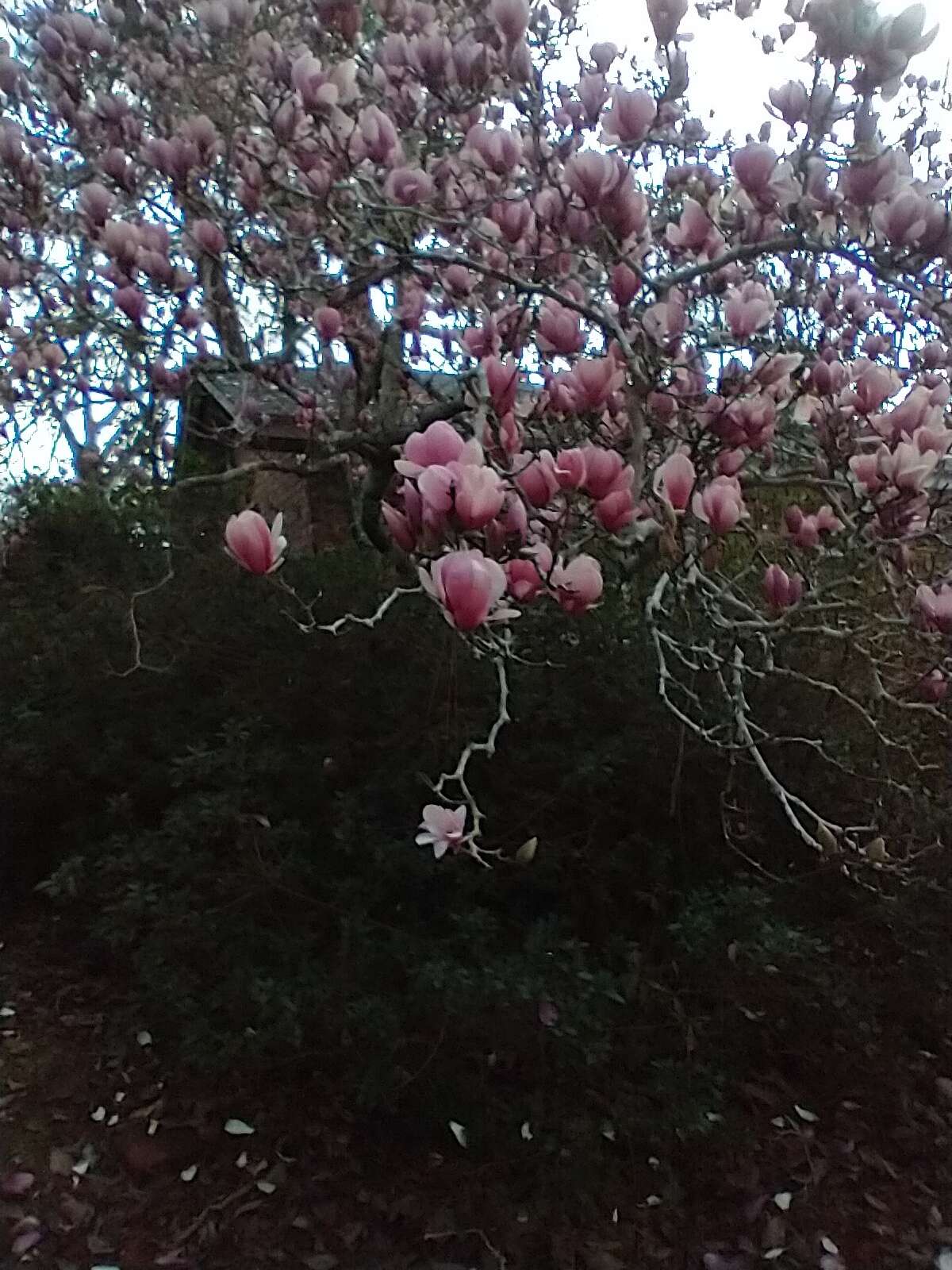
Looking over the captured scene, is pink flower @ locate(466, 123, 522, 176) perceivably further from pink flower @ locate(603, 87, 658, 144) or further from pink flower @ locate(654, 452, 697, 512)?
pink flower @ locate(654, 452, 697, 512)

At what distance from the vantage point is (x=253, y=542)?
4.48 ft

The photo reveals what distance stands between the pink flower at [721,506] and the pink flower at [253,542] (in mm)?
595

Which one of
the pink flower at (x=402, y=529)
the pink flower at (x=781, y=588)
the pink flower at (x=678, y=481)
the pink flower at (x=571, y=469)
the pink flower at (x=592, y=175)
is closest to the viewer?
the pink flower at (x=402, y=529)

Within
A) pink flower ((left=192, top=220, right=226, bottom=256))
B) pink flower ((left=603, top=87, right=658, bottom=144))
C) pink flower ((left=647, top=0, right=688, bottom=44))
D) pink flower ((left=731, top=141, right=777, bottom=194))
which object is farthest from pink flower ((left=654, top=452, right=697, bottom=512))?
pink flower ((left=192, top=220, right=226, bottom=256))

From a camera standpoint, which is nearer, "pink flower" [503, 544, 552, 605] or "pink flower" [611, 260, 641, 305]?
"pink flower" [503, 544, 552, 605]

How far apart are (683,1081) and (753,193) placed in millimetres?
1414

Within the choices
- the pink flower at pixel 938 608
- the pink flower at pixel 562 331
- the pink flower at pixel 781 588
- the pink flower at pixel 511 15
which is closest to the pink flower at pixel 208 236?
the pink flower at pixel 511 15

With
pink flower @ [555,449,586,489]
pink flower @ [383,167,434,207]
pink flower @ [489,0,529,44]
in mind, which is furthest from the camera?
pink flower @ [383,167,434,207]

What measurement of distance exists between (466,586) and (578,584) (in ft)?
0.84

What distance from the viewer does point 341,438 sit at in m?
2.37

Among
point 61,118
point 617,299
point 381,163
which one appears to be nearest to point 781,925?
point 617,299

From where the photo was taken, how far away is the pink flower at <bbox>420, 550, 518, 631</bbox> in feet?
3.53

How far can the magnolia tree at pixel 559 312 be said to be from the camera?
4.75 feet

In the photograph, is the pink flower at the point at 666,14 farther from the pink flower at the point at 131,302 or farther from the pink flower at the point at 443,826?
the pink flower at the point at 443,826
